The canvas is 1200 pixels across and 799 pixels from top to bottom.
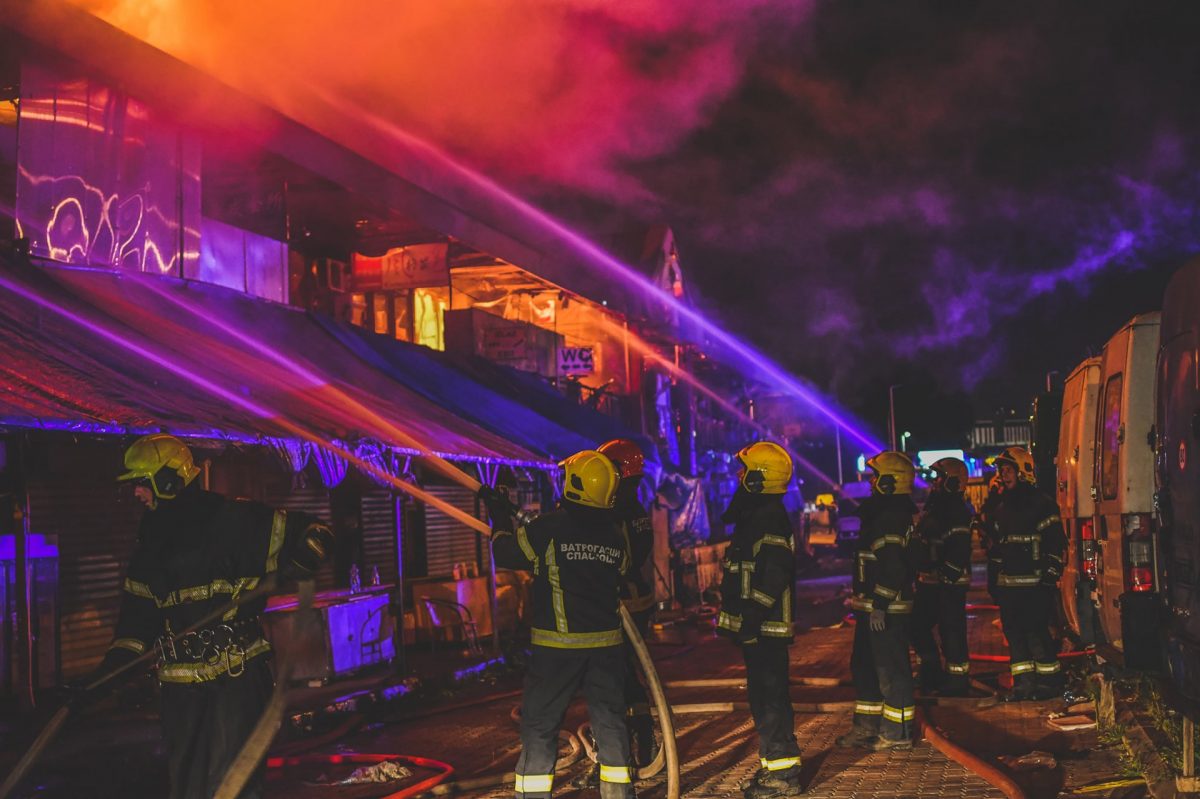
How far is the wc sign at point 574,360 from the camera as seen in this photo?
2367 cm

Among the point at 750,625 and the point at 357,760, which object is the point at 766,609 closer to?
the point at 750,625

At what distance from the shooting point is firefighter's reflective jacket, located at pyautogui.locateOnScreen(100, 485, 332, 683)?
18.0 feet

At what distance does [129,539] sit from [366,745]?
150 inches

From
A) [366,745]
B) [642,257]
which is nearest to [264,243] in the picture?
[366,745]

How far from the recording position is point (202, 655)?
5.47 metres

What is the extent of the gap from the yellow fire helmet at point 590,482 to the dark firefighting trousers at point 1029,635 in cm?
515

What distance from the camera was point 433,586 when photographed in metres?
16.3

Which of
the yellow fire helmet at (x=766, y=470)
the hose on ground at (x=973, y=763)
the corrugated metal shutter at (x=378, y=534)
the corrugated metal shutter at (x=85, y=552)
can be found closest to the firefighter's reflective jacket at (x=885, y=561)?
the hose on ground at (x=973, y=763)

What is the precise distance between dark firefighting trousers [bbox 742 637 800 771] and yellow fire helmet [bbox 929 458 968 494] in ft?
13.3

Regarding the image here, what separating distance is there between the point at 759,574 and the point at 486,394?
10842 millimetres

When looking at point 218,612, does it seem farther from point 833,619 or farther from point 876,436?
point 876,436

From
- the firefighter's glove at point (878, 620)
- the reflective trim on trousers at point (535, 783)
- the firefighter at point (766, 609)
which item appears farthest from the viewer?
the firefighter's glove at point (878, 620)

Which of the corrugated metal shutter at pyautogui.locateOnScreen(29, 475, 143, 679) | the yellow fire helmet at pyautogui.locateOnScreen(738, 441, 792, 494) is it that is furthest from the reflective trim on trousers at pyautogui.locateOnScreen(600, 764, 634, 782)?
the corrugated metal shutter at pyautogui.locateOnScreen(29, 475, 143, 679)

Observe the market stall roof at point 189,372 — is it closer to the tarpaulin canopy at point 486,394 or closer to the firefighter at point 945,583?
the tarpaulin canopy at point 486,394
